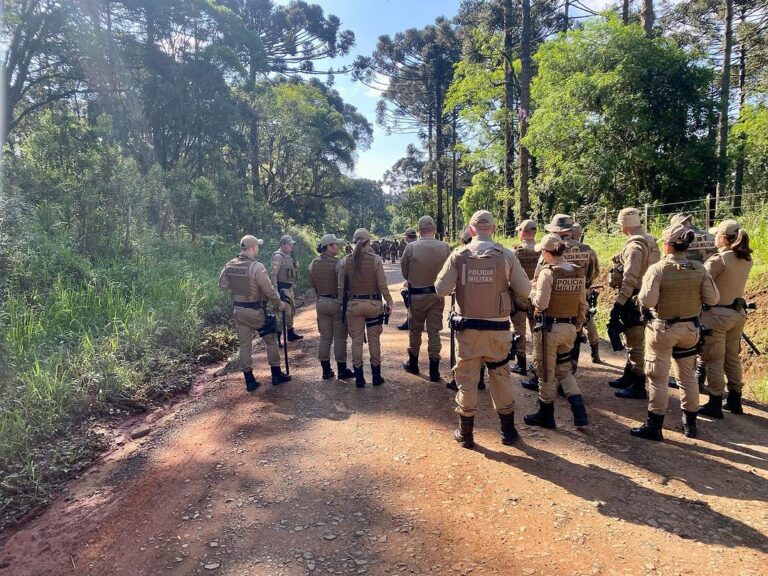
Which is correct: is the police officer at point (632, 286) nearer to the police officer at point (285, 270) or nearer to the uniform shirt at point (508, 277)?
the uniform shirt at point (508, 277)

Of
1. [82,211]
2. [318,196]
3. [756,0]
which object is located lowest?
[82,211]

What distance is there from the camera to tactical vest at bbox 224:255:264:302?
5.59m

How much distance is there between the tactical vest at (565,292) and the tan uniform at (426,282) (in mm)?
1785

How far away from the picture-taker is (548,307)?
13.5 ft

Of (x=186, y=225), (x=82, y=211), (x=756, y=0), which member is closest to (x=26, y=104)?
(x=186, y=225)

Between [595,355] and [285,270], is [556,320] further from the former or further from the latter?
[285,270]

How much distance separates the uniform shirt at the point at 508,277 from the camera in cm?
388

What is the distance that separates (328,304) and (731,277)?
4.54m

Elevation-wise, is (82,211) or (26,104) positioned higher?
(26,104)

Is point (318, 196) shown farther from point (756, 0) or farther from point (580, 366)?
point (580, 366)

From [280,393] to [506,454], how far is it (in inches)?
119

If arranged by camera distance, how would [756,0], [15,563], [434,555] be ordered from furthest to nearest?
[756,0] → [15,563] → [434,555]

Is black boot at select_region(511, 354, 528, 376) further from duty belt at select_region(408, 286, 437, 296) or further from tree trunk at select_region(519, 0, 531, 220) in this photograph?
tree trunk at select_region(519, 0, 531, 220)

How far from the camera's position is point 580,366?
20.2ft
